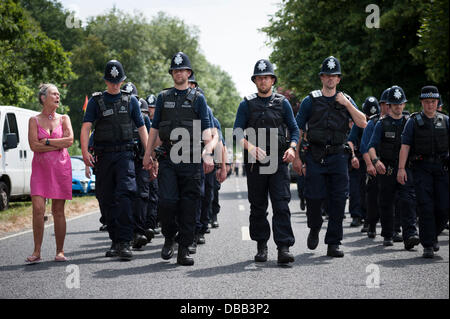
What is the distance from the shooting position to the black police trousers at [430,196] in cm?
735

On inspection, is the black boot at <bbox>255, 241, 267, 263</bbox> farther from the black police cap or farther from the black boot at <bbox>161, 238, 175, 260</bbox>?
the black police cap

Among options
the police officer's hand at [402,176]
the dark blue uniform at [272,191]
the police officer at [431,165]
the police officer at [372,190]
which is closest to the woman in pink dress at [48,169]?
the dark blue uniform at [272,191]

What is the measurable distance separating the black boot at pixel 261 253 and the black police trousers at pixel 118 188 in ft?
5.04

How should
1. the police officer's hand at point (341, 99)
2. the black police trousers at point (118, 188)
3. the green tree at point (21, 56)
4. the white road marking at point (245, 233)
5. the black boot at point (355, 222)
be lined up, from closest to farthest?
the black police trousers at point (118, 188) → the police officer's hand at point (341, 99) → the white road marking at point (245, 233) → the black boot at point (355, 222) → the green tree at point (21, 56)

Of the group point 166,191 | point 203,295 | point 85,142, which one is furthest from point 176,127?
point 203,295

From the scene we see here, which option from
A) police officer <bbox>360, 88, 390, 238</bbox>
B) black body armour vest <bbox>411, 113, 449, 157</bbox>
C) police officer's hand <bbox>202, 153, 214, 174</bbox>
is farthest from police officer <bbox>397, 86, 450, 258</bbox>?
police officer's hand <bbox>202, 153, 214, 174</bbox>

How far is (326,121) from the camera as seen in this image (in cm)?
736

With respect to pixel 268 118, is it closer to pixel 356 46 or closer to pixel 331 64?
Result: pixel 331 64

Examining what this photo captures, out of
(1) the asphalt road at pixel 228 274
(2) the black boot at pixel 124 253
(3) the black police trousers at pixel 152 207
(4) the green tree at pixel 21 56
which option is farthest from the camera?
(4) the green tree at pixel 21 56

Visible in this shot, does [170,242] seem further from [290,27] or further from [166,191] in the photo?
[290,27]

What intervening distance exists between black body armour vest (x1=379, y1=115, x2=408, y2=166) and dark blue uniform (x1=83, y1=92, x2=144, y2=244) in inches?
143

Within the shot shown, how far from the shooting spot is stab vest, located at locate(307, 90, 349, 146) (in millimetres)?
7367

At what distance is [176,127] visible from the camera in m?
6.82

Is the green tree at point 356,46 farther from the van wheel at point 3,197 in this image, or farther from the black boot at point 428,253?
the black boot at point 428,253
